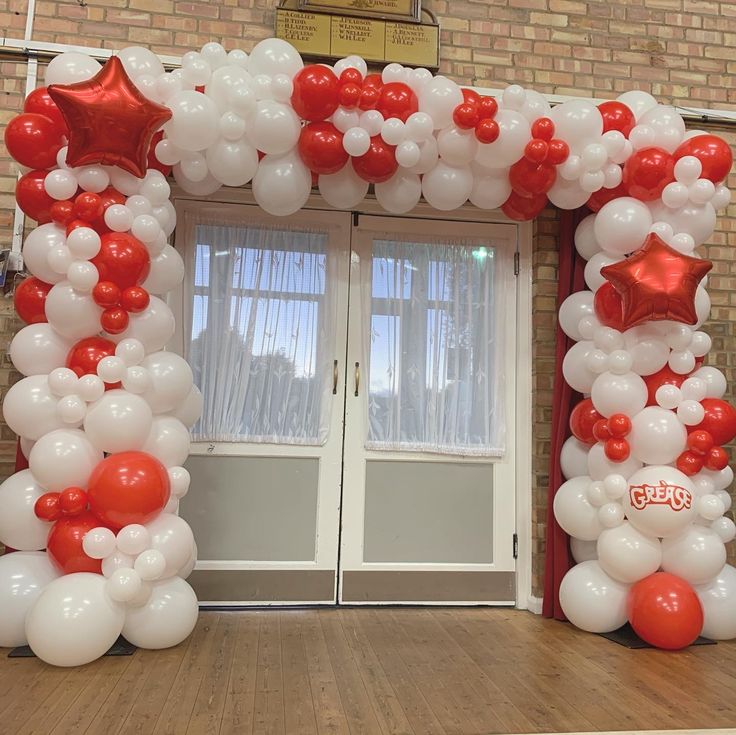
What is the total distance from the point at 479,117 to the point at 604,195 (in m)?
0.70

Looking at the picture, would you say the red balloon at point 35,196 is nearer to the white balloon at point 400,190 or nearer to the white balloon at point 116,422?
the white balloon at point 116,422

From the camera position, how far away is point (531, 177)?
2648 mm

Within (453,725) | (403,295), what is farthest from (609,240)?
(453,725)

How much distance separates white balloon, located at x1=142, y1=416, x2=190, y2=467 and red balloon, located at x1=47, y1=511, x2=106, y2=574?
31 cm

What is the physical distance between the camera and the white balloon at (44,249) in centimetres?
233

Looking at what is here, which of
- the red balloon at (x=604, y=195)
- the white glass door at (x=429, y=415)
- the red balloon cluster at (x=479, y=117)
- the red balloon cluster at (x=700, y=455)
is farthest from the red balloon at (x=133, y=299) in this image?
the red balloon cluster at (x=700, y=455)

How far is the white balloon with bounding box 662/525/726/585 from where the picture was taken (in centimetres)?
249

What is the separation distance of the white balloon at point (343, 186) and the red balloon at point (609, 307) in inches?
42.6

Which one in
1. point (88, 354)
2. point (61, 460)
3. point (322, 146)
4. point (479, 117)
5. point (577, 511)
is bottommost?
point (577, 511)

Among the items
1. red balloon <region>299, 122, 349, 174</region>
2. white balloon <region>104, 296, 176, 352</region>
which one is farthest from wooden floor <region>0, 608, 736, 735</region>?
red balloon <region>299, 122, 349, 174</region>

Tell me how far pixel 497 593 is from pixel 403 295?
5.02 feet

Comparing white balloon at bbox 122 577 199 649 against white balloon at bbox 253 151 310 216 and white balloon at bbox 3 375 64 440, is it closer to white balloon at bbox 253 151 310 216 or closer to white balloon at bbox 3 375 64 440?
white balloon at bbox 3 375 64 440

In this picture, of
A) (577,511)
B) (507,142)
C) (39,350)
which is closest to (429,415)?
(577,511)

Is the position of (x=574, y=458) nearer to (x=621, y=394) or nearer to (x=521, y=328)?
(x=621, y=394)
